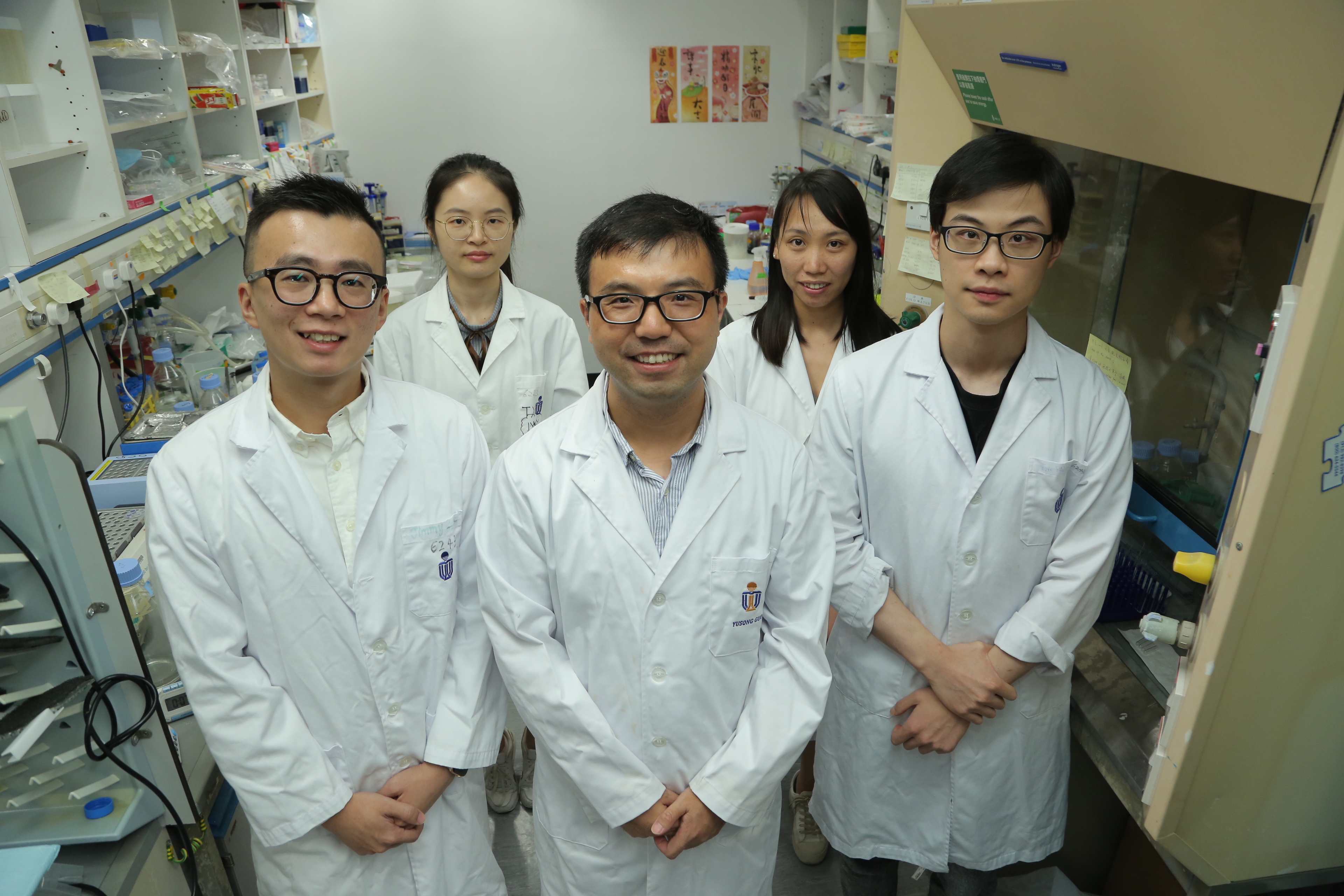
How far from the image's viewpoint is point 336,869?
49.6 inches

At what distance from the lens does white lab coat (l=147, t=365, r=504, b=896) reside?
1.20 m

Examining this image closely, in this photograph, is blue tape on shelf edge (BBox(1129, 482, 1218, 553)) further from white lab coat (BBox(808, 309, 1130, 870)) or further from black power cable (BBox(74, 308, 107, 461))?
black power cable (BBox(74, 308, 107, 461))

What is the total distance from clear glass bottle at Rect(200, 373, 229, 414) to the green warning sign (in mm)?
2191

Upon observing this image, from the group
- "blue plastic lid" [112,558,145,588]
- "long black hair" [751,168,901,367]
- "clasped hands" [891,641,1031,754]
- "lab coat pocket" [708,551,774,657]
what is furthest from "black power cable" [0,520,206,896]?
"long black hair" [751,168,901,367]

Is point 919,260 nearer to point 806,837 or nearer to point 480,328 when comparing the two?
point 480,328

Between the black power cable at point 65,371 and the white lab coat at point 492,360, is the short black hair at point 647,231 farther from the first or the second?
the black power cable at point 65,371

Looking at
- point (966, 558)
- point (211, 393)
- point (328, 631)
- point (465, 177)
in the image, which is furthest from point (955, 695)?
point (211, 393)

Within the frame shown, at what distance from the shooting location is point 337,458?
50.6 inches

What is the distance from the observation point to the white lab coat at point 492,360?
209 centimetres

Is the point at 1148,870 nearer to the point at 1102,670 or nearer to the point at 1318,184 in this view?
the point at 1102,670

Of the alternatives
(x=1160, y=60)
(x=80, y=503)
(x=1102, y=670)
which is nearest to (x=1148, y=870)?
(x=1102, y=670)

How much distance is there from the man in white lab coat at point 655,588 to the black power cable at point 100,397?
156 centimetres

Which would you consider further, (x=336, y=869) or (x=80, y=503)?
(x=336, y=869)

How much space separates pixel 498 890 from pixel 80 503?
0.89m
